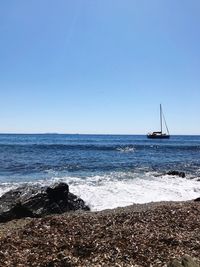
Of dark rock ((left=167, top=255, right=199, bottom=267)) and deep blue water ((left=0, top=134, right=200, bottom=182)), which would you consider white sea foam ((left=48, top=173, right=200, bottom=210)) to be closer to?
deep blue water ((left=0, top=134, right=200, bottom=182))

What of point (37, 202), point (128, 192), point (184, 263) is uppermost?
point (184, 263)

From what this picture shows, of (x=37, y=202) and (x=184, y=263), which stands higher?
(x=184, y=263)

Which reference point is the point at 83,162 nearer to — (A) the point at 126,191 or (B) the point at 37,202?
(A) the point at 126,191

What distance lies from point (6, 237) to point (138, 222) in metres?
3.32

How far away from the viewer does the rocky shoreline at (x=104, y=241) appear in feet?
24.4

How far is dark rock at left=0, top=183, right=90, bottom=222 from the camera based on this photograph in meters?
13.5

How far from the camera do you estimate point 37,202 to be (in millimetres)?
14203

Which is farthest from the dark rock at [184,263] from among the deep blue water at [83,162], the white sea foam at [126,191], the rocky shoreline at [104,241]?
the deep blue water at [83,162]

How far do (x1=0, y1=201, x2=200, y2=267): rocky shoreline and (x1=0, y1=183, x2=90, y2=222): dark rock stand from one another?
99.1 inches

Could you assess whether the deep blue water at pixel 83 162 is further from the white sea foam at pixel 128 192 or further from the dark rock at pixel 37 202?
the dark rock at pixel 37 202

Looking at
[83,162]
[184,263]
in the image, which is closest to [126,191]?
[184,263]

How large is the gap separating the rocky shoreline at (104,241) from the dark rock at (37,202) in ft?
8.26

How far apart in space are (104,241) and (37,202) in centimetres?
626

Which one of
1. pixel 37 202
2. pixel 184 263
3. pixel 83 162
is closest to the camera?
pixel 184 263
